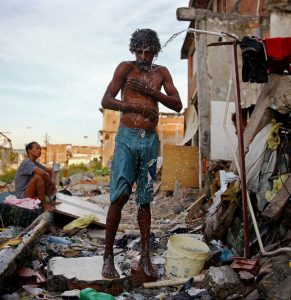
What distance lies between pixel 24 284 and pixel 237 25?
8439mm

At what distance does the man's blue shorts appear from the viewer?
316cm

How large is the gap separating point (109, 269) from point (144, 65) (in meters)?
1.71

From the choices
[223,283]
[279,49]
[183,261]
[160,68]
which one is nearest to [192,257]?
[183,261]

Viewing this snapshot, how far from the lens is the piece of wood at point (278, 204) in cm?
348

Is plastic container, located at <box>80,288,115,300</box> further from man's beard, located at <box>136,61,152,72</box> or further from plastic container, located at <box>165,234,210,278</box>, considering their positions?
man's beard, located at <box>136,61,152,72</box>

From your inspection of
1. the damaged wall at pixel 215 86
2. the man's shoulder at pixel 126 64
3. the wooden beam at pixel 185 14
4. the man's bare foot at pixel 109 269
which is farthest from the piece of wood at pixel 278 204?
the wooden beam at pixel 185 14

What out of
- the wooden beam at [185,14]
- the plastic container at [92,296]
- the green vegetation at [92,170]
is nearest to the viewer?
the plastic container at [92,296]

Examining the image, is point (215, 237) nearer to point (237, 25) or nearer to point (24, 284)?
point (24, 284)

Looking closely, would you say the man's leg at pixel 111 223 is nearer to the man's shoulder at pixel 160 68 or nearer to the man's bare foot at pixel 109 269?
the man's bare foot at pixel 109 269

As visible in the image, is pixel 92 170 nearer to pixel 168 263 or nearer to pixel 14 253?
pixel 168 263

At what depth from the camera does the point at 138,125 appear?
322 cm

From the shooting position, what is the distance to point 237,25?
31.7ft

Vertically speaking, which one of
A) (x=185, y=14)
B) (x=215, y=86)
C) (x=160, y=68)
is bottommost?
(x=160, y=68)

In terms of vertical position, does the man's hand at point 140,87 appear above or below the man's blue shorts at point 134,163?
above
